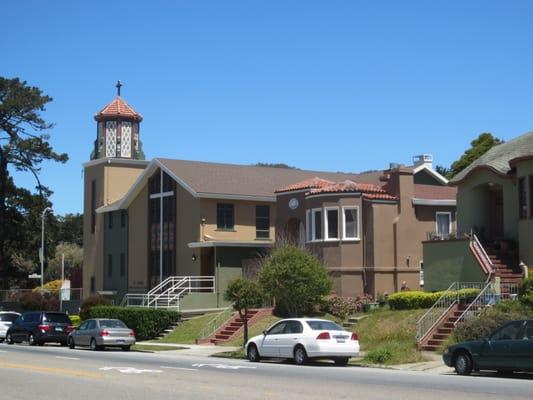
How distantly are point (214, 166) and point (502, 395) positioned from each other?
119 feet

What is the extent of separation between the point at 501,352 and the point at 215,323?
19294 millimetres

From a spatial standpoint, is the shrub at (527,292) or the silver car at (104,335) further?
the silver car at (104,335)

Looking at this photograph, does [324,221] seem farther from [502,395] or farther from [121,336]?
[502,395]

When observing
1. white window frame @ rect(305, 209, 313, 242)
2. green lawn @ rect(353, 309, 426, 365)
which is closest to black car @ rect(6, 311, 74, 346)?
white window frame @ rect(305, 209, 313, 242)

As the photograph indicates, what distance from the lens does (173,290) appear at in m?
44.3

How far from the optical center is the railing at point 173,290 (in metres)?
43.1

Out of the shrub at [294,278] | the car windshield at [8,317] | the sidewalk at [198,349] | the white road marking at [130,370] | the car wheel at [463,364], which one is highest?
the shrub at [294,278]

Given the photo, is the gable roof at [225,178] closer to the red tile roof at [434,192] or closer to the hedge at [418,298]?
the red tile roof at [434,192]

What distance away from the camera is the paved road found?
15.8 meters

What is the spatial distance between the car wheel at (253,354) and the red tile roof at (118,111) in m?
32.1

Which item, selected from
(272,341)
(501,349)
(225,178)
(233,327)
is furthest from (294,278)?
(225,178)

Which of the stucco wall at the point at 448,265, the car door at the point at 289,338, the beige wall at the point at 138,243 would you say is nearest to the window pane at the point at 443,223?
the stucco wall at the point at 448,265

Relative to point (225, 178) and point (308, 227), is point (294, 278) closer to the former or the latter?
point (308, 227)

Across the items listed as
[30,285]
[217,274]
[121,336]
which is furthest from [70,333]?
[30,285]
